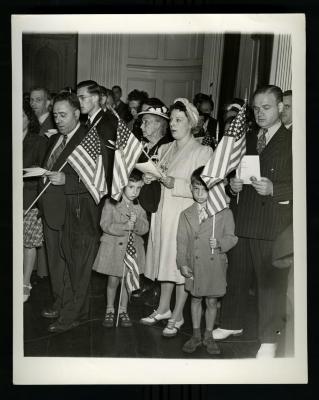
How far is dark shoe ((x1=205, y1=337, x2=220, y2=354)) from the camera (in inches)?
144

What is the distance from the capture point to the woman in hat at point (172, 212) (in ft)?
12.0

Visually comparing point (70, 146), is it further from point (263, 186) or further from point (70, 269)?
point (263, 186)

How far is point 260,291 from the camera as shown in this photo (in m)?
3.68

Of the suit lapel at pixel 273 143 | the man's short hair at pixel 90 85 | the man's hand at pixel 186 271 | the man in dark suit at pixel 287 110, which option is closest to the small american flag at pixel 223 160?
the suit lapel at pixel 273 143

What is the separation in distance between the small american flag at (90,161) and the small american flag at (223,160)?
54 centimetres

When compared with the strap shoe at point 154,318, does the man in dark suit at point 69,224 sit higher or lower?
higher

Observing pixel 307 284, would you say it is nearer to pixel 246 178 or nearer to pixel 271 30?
pixel 246 178

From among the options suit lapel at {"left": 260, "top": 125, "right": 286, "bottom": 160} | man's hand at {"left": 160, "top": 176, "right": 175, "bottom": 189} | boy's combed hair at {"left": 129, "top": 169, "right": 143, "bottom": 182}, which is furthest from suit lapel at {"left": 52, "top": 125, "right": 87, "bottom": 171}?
suit lapel at {"left": 260, "top": 125, "right": 286, "bottom": 160}

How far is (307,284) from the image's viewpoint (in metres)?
3.72

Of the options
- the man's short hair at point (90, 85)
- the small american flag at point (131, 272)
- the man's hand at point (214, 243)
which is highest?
the man's short hair at point (90, 85)

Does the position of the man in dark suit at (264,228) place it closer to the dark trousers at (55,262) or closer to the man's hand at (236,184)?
the man's hand at (236,184)

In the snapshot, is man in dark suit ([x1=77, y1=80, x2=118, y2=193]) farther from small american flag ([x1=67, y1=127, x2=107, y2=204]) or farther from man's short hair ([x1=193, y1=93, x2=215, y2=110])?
man's short hair ([x1=193, y1=93, x2=215, y2=110])
